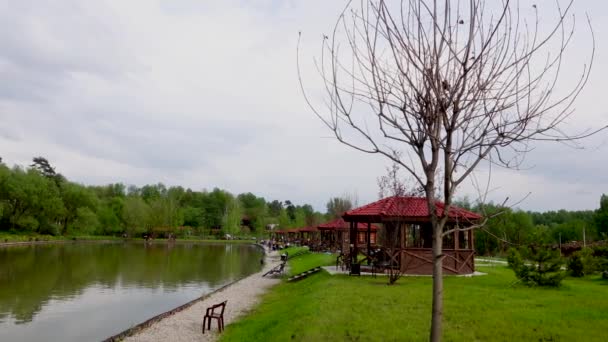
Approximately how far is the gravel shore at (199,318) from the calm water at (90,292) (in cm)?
136

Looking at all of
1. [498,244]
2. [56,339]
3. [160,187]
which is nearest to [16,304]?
[56,339]

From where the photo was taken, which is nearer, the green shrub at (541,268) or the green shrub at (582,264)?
the green shrub at (541,268)

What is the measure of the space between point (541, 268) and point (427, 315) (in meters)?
6.36

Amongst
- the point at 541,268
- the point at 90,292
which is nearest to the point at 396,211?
the point at 541,268

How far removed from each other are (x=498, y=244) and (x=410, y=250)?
22.2m

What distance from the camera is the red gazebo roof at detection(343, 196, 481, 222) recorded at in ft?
61.3

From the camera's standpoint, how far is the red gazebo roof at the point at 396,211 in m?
18.7

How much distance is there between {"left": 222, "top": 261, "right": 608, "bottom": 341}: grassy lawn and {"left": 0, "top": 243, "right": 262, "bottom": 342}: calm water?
4.35m

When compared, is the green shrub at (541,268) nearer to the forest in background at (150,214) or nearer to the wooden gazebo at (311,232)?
the forest in background at (150,214)

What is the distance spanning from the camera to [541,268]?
14594 millimetres

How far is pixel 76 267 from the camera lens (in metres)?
29.4

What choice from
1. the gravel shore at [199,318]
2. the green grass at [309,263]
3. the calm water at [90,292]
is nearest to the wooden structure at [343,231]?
the green grass at [309,263]

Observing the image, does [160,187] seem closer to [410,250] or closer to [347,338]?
[410,250]

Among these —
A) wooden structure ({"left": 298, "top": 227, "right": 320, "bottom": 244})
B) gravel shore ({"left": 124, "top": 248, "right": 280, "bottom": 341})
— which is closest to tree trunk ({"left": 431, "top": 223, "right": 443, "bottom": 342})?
gravel shore ({"left": 124, "top": 248, "right": 280, "bottom": 341})
